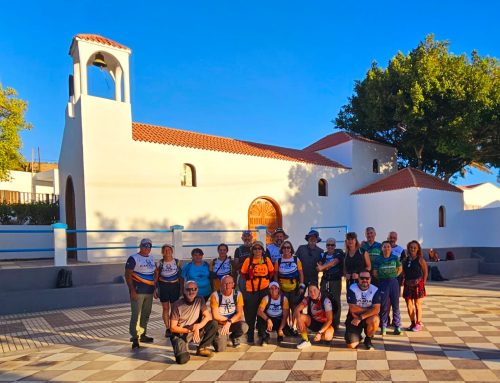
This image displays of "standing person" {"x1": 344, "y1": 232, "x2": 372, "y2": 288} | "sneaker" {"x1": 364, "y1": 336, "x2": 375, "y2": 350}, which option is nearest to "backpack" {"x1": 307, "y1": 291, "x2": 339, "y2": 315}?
"standing person" {"x1": 344, "y1": 232, "x2": 372, "y2": 288}

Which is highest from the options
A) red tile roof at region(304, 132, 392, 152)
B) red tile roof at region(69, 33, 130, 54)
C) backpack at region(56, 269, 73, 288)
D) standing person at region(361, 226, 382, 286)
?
red tile roof at region(69, 33, 130, 54)

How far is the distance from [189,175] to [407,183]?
9.71 m

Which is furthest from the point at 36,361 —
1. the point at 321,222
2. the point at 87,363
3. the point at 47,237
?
the point at 321,222

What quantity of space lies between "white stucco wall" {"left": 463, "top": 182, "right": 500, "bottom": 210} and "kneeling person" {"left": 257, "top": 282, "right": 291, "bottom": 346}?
20401 mm

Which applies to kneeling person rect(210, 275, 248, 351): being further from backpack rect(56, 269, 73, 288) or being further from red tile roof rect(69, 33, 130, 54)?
red tile roof rect(69, 33, 130, 54)

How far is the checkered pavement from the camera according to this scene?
4387 millimetres

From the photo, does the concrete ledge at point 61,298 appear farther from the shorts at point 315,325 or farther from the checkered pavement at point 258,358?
the shorts at point 315,325

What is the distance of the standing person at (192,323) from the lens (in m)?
5.05

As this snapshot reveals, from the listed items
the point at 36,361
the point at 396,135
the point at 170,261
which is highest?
the point at 396,135

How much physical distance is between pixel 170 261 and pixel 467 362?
417cm

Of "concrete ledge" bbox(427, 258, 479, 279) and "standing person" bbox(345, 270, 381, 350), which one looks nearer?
"standing person" bbox(345, 270, 381, 350)

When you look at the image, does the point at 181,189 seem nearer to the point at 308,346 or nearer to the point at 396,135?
the point at 308,346

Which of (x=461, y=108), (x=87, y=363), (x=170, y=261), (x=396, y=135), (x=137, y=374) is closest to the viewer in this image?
(x=137, y=374)

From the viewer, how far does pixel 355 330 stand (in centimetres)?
532
